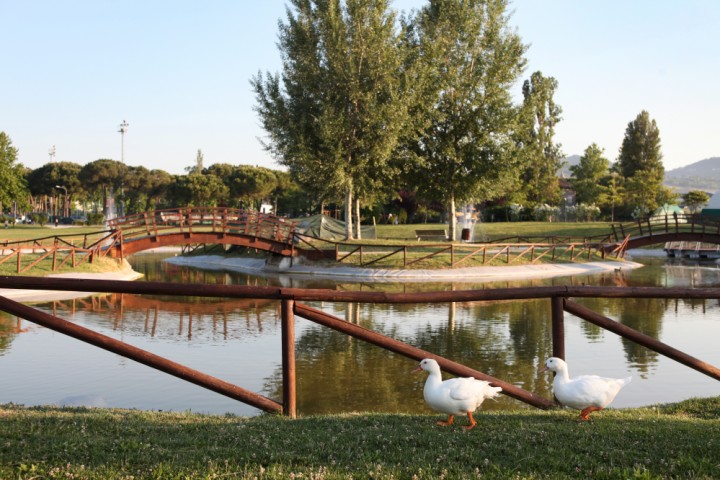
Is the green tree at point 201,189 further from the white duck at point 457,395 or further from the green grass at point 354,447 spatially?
the white duck at point 457,395

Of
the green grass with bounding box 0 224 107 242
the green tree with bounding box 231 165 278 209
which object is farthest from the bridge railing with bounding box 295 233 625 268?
the green tree with bounding box 231 165 278 209

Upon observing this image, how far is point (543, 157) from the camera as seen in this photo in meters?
72.8

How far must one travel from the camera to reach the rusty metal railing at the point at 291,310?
6.35 metres

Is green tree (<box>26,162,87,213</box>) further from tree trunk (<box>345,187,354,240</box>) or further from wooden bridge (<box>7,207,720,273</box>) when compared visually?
tree trunk (<box>345,187,354,240</box>)

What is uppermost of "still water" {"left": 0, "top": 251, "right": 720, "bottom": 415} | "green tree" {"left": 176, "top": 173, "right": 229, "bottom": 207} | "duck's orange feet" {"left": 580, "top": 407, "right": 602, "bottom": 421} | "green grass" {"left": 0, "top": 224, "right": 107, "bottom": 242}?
"green tree" {"left": 176, "top": 173, "right": 229, "bottom": 207}

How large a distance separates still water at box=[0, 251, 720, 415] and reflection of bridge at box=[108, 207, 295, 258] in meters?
8.44

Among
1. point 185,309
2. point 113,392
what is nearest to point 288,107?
point 185,309


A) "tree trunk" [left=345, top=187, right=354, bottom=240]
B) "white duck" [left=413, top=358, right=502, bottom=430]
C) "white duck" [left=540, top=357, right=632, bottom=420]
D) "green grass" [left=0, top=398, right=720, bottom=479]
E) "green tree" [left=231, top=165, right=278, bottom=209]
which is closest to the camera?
"green grass" [left=0, top=398, right=720, bottom=479]

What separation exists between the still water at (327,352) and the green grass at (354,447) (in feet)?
15.0

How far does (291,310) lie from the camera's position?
21.4ft

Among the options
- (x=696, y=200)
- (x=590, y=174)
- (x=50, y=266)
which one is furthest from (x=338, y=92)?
(x=696, y=200)

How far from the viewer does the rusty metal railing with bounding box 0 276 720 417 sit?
250 inches

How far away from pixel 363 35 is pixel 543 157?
37.7 metres

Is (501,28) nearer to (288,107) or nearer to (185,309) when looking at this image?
(288,107)
